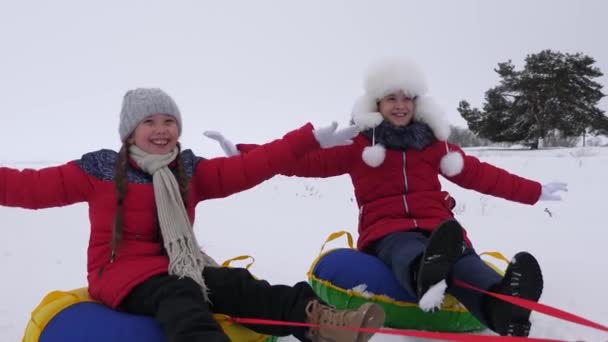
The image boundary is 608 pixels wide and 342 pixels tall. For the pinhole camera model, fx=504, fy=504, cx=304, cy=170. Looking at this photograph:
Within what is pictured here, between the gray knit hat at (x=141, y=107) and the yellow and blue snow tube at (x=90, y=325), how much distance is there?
0.87 meters

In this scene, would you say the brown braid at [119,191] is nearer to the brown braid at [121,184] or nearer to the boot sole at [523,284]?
the brown braid at [121,184]

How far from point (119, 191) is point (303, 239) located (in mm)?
2687

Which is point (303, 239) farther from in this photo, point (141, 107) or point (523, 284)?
point (523, 284)

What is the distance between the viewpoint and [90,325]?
81.3 inches

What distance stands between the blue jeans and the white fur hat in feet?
2.04

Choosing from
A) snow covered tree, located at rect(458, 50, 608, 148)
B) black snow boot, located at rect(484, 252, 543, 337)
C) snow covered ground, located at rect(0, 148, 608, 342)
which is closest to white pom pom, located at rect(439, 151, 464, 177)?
snow covered ground, located at rect(0, 148, 608, 342)

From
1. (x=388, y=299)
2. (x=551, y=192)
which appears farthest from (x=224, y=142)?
(x=551, y=192)

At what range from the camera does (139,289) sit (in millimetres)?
2225

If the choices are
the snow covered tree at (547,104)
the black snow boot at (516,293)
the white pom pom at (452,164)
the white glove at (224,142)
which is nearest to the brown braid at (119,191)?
the white glove at (224,142)

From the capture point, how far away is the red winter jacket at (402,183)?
3100 mm

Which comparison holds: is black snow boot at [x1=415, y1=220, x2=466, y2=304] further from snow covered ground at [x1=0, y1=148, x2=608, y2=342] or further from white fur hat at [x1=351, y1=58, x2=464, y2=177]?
white fur hat at [x1=351, y1=58, x2=464, y2=177]

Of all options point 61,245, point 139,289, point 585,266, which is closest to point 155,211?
point 139,289

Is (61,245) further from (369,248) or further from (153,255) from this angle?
(369,248)

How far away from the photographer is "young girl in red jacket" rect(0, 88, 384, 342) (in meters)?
2.09
